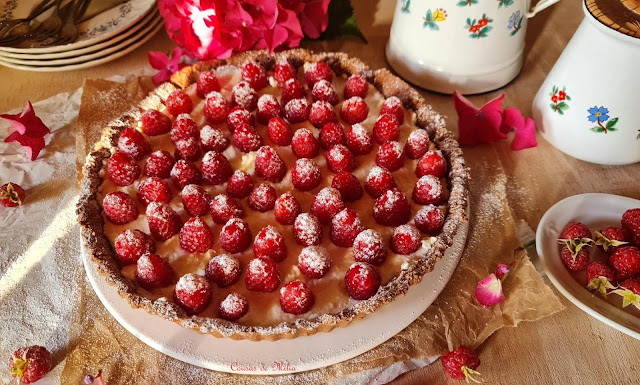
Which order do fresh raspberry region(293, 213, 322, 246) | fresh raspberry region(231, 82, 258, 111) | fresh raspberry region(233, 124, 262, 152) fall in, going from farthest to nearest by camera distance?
fresh raspberry region(231, 82, 258, 111) < fresh raspberry region(233, 124, 262, 152) < fresh raspberry region(293, 213, 322, 246)

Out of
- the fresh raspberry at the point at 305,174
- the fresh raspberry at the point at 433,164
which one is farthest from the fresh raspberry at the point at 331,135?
the fresh raspberry at the point at 433,164

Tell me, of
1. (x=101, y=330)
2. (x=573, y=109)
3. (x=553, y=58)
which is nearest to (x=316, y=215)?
(x=101, y=330)

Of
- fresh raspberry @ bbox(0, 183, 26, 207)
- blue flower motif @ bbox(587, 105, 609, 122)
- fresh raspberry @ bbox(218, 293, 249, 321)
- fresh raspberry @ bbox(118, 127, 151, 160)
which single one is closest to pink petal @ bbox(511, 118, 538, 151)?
blue flower motif @ bbox(587, 105, 609, 122)

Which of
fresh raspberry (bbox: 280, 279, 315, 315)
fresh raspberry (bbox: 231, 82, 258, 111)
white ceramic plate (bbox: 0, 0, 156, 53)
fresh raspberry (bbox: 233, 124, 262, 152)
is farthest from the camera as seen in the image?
white ceramic plate (bbox: 0, 0, 156, 53)

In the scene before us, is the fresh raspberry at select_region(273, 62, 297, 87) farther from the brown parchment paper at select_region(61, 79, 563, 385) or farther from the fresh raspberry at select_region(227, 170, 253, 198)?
the brown parchment paper at select_region(61, 79, 563, 385)

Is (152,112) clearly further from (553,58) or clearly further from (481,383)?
(553,58)

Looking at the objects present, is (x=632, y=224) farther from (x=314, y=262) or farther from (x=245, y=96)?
(x=245, y=96)
